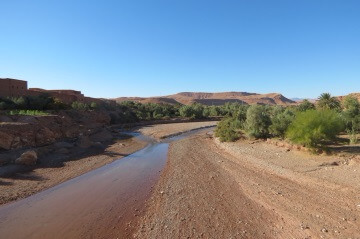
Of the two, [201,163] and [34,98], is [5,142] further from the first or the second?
[34,98]

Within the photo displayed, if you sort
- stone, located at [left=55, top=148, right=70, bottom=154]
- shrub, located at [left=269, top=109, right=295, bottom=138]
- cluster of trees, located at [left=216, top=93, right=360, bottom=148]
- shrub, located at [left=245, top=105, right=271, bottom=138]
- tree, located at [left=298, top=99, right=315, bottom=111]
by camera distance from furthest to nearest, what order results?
tree, located at [left=298, top=99, right=315, bottom=111], shrub, located at [left=245, top=105, right=271, bottom=138], shrub, located at [left=269, top=109, right=295, bottom=138], stone, located at [left=55, top=148, right=70, bottom=154], cluster of trees, located at [left=216, top=93, right=360, bottom=148]

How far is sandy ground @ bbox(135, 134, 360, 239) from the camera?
8414 millimetres

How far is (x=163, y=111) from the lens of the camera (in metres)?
61.5

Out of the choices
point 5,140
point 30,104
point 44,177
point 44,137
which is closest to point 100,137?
point 44,137

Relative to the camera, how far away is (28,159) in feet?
56.2

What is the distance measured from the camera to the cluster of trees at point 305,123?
52.1 feet

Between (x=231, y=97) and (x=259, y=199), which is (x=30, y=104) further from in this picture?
(x=231, y=97)

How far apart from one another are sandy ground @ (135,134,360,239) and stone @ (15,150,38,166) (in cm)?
844

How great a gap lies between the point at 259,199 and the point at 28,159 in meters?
14.0

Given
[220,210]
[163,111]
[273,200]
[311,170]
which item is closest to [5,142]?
[220,210]

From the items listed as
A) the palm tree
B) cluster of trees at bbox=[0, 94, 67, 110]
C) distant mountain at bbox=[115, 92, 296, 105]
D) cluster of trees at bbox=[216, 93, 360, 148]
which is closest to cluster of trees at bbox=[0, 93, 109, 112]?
cluster of trees at bbox=[0, 94, 67, 110]

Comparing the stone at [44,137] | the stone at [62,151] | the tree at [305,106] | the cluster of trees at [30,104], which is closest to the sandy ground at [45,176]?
the stone at [62,151]

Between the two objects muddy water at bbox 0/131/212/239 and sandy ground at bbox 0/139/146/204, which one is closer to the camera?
muddy water at bbox 0/131/212/239

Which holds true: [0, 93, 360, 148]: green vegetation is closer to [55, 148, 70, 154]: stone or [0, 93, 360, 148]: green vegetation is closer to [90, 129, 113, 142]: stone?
[90, 129, 113, 142]: stone
